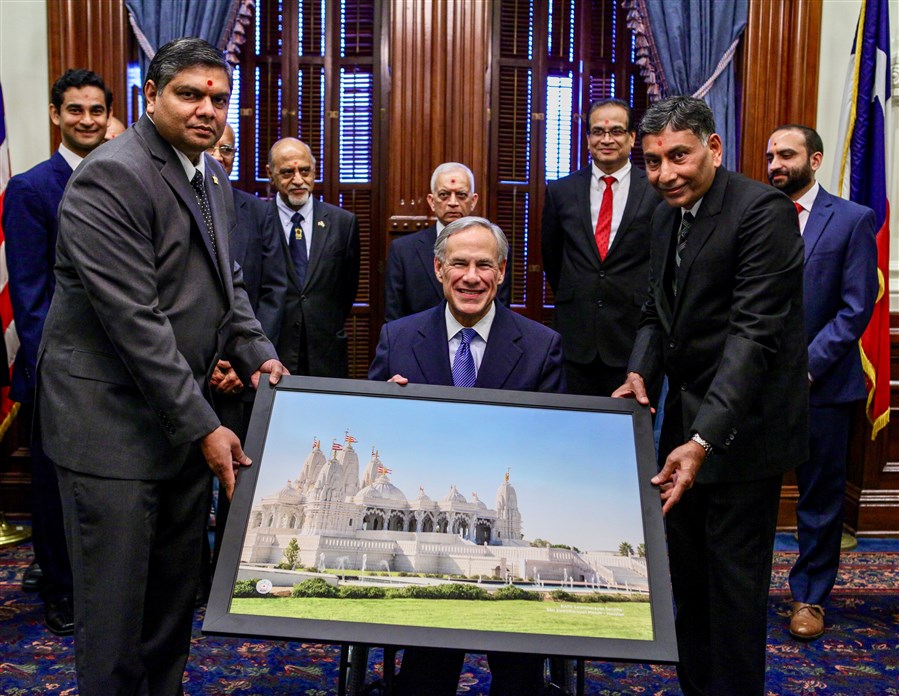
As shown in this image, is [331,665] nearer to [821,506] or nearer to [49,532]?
[49,532]

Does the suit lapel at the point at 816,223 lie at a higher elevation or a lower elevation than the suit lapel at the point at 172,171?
lower

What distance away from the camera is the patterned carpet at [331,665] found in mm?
3248

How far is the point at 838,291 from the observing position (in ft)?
12.8

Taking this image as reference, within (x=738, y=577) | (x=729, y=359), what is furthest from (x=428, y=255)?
(x=738, y=577)

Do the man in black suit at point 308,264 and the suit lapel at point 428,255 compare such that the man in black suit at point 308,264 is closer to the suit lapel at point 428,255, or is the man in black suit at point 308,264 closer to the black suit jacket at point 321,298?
the black suit jacket at point 321,298

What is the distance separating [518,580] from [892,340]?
3.93 m

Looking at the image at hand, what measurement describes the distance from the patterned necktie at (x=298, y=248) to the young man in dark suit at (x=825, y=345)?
2.08 meters

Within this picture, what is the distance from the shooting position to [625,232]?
13.8 feet

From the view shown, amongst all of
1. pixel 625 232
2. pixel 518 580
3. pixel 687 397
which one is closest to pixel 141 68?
pixel 625 232

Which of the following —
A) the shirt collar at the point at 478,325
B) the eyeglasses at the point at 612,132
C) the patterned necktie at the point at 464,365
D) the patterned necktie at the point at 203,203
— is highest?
the eyeglasses at the point at 612,132

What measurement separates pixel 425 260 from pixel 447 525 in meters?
2.37

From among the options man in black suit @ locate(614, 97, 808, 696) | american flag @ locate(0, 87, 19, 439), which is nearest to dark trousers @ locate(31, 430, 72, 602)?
american flag @ locate(0, 87, 19, 439)

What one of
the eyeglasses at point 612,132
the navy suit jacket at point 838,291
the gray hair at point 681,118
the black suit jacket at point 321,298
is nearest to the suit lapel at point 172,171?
the gray hair at point 681,118

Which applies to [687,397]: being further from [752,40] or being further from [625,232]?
[752,40]
